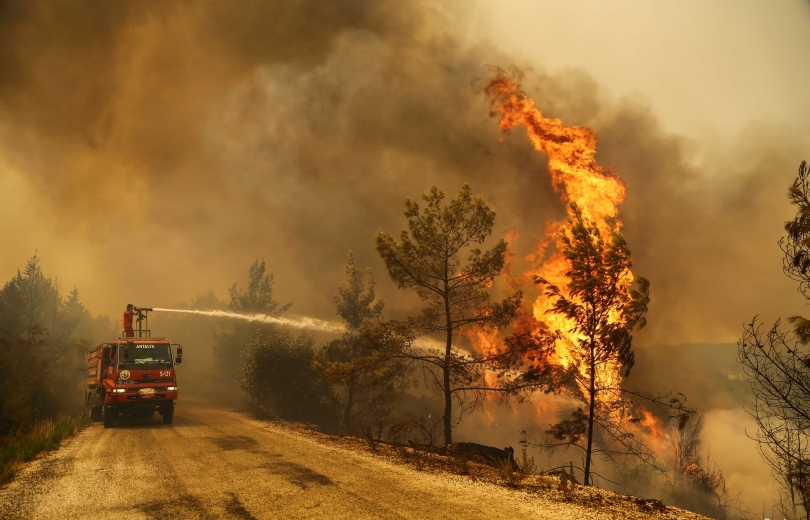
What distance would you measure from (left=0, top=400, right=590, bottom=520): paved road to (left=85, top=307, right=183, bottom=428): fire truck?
416cm

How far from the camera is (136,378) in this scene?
20.1 meters

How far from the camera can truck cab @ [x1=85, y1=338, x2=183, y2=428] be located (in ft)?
65.0

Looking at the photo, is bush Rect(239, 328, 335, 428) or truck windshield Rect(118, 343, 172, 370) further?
bush Rect(239, 328, 335, 428)

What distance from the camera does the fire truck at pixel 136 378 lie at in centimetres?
1980

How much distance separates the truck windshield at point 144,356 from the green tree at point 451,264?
11.3 metres

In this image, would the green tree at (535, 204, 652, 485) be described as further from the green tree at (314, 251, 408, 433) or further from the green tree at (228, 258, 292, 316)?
the green tree at (228, 258, 292, 316)

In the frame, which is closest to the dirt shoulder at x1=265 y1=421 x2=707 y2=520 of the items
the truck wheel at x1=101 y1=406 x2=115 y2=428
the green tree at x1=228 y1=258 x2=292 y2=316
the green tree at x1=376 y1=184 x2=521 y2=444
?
the green tree at x1=376 y1=184 x2=521 y2=444

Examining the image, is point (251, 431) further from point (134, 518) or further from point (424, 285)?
point (134, 518)

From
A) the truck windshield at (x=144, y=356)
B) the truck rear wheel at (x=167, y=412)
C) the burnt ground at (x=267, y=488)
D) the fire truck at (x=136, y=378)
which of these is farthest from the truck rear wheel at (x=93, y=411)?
the burnt ground at (x=267, y=488)

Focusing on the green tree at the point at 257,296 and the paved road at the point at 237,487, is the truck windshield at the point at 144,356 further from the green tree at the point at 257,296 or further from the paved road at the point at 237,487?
the green tree at the point at 257,296

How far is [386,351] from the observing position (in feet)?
60.1

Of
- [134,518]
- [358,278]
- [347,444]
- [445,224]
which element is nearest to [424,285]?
[445,224]

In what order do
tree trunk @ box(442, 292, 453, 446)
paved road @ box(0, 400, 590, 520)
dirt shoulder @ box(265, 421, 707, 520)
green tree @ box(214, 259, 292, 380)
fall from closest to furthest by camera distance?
paved road @ box(0, 400, 590, 520)
dirt shoulder @ box(265, 421, 707, 520)
tree trunk @ box(442, 292, 453, 446)
green tree @ box(214, 259, 292, 380)

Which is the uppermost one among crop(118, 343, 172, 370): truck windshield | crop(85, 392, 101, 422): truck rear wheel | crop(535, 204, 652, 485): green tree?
crop(535, 204, 652, 485): green tree
